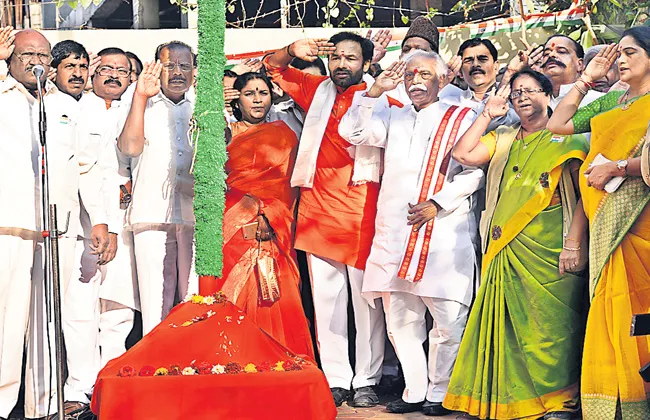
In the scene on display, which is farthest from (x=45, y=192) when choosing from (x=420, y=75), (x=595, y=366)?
(x=595, y=366)

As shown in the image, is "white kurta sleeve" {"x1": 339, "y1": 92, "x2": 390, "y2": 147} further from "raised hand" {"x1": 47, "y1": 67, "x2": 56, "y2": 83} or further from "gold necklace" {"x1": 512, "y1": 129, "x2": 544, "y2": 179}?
"raised hand" {"x1": 47, "y1": 67, "x2": 56, "y2": 83}

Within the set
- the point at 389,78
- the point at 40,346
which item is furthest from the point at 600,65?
the point at 40,346

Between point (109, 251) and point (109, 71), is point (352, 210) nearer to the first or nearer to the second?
point (109, 251)

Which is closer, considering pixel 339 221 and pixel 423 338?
pixel 423 338

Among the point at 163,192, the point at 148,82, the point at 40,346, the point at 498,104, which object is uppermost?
the point at 148,82

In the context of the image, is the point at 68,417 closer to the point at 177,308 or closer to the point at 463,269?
the point at 177,308

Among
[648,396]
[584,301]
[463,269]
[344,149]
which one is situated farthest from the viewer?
[344,149]

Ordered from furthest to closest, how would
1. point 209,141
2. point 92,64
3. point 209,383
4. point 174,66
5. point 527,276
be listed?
point 92,64
point 174,66
point 527,276
point 209,141
point 209,383

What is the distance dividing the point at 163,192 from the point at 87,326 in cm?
91

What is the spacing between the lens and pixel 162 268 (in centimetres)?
612

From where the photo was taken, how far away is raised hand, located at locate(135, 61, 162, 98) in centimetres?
586

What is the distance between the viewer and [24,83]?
6.00 metres

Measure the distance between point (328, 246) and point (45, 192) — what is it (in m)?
1.87

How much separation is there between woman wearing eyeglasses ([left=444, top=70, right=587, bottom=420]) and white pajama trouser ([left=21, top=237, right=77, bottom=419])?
2.30 meters
